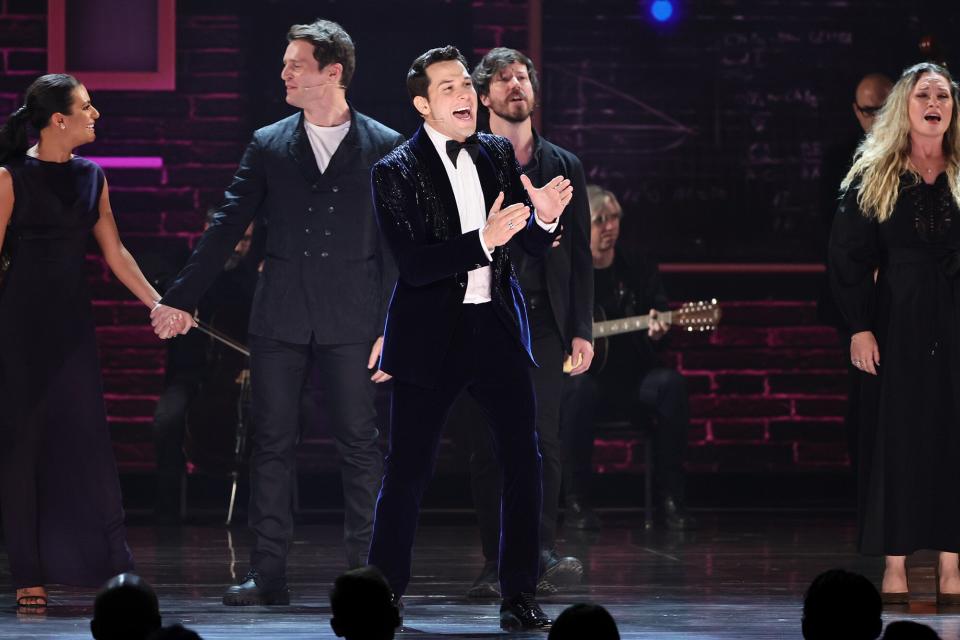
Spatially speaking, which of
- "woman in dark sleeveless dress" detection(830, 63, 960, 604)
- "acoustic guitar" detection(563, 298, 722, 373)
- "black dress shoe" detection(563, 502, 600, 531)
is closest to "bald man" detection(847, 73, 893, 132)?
"acoustic guitar" detection(563, 298, 722, 373)

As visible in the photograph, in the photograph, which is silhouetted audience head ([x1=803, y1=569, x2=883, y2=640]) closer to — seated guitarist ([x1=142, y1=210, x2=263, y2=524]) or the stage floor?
the stage floor

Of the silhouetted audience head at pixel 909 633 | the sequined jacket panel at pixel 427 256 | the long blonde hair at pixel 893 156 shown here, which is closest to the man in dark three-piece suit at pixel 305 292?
the sequined jacket panel at pixel 427 256

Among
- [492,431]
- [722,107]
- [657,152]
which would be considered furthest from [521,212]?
[722,107]

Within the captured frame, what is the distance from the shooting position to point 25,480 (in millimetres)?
4305

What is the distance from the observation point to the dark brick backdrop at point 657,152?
24.6 ft

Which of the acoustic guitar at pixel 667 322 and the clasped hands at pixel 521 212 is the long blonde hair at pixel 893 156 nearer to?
the clasped hands at pixel 521 212

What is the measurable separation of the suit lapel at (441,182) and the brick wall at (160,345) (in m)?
3.86

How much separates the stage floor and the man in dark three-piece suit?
323 millimetres

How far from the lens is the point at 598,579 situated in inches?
194

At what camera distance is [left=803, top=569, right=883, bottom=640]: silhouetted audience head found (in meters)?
1.88

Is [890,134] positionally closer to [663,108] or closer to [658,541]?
[658,541]

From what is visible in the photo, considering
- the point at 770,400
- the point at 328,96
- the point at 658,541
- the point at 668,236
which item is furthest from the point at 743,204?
the point at 328,96

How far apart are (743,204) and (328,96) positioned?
3556 mm

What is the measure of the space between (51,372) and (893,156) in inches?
93.1
